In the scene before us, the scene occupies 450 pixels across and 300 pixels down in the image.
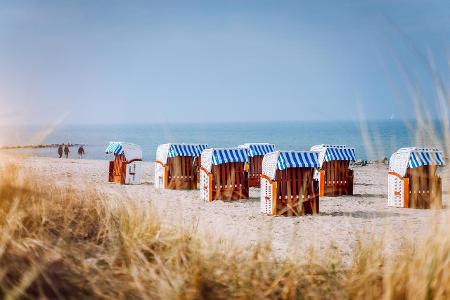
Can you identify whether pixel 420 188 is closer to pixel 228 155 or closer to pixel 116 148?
pixel 228 155

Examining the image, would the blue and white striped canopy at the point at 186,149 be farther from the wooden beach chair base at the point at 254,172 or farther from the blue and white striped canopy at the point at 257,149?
the wooden beach chair base at the point at 254,172

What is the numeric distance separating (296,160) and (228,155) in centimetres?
288

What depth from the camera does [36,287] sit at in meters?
2.82

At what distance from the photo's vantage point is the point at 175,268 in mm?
3162

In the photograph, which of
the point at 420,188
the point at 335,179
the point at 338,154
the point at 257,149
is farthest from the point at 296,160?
the point at 257,149

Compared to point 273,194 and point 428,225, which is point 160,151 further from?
point 428,225

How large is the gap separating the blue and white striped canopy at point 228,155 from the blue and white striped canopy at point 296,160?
259 cm

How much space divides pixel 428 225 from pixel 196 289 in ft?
4.80

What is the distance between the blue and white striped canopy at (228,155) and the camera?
13.9 metres

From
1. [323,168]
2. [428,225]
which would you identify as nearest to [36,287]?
[428,225]

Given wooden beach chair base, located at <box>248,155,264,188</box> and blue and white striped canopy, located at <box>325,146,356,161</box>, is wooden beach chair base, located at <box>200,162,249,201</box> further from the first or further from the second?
wooden beach chair base, located at <box>248,155,264,188</box>

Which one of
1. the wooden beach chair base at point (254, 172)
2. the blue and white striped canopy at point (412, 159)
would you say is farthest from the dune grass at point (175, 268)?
the wooden beach chair base at point (254, 172)

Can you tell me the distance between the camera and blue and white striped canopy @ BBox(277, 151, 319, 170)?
37.9 feet

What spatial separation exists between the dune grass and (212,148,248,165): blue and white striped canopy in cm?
994
